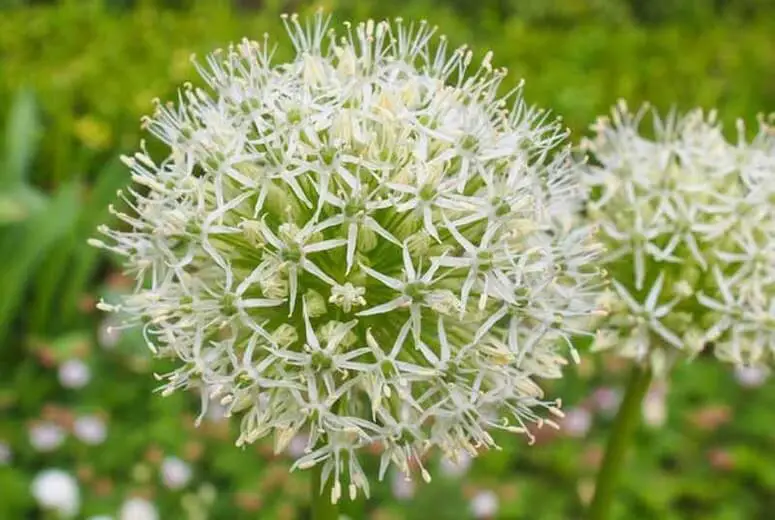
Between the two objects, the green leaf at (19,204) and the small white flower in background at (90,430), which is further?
the green leaf at (19,204)

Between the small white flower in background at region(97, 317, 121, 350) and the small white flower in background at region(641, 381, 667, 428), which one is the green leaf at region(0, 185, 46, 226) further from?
the small white flower in background at region(641, 381, 667, 428)

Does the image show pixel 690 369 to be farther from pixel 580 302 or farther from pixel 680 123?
pixel 580 302

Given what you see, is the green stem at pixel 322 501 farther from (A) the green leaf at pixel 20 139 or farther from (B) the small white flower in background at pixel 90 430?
(A) the green leaf at pixel 20 139

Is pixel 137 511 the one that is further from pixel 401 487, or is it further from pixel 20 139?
pixel 20 139

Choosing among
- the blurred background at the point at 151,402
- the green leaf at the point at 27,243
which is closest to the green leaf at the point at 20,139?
the blurred background at the point at 151,402

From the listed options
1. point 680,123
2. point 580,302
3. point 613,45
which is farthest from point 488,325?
point 613,45

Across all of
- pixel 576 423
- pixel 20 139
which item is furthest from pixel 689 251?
pixel 20 139

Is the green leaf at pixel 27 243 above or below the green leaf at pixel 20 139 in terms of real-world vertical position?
below

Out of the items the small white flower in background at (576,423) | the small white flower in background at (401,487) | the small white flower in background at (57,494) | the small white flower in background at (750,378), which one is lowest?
the small white flower in background at (57,494)
